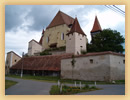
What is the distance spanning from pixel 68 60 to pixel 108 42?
56.4 feet

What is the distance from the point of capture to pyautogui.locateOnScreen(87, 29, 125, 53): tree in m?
32.4

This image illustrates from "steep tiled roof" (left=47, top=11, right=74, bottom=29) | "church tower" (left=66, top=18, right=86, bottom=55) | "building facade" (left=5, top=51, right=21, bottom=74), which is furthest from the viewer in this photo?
"steep tiled roof" (left=47, top=11, right=74, bottom=29)

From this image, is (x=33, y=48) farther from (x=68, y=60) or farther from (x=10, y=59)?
(x=68, y=60)

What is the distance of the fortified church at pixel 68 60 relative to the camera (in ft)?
51.9

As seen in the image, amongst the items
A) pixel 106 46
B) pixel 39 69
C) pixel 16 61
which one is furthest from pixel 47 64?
pixel 106 46

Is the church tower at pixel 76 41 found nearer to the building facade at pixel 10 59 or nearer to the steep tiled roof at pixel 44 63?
the steep tiled roof at pixel 44 63

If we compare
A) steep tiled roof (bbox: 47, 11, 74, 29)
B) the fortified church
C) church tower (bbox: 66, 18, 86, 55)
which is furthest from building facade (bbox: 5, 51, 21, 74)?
steep tiled roof (bbox: 47, 11, 74, 29)

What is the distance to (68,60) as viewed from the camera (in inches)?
811

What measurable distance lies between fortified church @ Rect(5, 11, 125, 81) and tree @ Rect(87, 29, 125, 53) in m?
3.65

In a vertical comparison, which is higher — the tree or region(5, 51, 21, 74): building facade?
the tree

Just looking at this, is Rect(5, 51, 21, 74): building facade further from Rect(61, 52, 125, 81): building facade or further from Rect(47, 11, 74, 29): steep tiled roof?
Rect(61, 52, 125, 81): building facade

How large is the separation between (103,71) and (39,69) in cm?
1438

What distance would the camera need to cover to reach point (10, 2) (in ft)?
25.4

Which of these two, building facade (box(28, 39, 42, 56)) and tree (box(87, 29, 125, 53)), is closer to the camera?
tree (box(87, 29, 125, 53))
